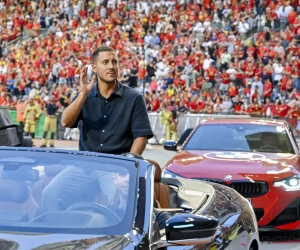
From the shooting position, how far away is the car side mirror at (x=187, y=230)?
14.0ft

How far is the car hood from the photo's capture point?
156 inches

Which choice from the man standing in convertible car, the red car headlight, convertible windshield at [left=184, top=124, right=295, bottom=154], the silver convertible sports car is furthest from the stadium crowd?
the silver convertible sports car

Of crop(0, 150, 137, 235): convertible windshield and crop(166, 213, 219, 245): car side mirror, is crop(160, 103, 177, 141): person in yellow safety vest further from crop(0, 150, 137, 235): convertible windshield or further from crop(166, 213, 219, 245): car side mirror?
crop(166, 213, 219, 245): car side mirror

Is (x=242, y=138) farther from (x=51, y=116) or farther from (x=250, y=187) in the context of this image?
(x=51, y=116)

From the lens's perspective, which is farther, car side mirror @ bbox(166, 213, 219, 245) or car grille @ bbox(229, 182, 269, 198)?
car grille @ bbox(229, 182, 269, 198)

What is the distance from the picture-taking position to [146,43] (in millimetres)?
34625

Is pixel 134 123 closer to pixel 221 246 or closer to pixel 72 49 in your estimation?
pixel 221 246

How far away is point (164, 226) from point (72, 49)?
32.6m

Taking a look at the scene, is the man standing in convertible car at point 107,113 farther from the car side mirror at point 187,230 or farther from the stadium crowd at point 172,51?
the stadium crowd at point 172,51

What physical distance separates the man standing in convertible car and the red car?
319cm

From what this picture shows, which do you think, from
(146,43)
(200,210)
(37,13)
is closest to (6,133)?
(200,210)

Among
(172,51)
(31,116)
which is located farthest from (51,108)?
(172,51)

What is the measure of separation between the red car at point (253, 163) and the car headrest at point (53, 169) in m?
5.36

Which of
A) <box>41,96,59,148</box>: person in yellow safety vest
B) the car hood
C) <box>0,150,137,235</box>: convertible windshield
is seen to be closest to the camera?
the car hood
